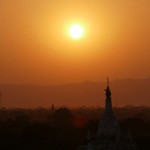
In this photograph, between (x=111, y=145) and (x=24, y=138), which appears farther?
(x=24, y=138)

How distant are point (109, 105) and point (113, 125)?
210 centimetres

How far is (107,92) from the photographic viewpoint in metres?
45.7

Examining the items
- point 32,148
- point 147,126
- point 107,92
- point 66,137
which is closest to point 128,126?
point 147,126

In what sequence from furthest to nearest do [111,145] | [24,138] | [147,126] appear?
[147,126], [24,138], [111,145]

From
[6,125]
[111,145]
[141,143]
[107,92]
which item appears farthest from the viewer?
[6,125]

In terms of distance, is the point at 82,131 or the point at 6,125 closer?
the point at 82,131

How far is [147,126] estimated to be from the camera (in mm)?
Result: 84875

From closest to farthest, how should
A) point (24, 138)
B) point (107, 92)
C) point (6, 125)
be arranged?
1. point (107, 92)
2. point (24, 138)
3. point (6, 125)

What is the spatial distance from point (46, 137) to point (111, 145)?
31.3 m

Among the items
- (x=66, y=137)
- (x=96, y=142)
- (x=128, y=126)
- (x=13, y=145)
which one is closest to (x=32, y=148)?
(x=13, y=145)

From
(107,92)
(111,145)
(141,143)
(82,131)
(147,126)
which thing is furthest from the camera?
(147,126)

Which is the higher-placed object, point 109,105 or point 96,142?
point 109,105

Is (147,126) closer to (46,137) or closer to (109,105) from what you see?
(46,137)

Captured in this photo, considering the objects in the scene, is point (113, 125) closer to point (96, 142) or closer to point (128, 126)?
point (96, 142)
